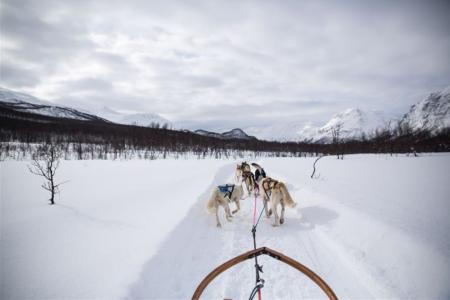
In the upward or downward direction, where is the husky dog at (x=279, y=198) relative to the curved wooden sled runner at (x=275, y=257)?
downward

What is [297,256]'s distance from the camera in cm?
411

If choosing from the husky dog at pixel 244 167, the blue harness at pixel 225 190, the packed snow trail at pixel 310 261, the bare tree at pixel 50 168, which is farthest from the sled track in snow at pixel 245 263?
the husky dog at pixel 244 167

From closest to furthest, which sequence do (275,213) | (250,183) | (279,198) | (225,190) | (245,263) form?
(245,263)
(275,213)
(279,198)
(225,190)
(250,183)

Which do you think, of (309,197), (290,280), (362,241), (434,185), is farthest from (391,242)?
(434,185)

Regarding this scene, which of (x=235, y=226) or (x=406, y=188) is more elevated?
(x=406, y=188)

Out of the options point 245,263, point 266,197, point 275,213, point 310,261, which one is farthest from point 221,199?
point 310,261

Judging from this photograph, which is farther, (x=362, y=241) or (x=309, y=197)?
(x=309, y=197)

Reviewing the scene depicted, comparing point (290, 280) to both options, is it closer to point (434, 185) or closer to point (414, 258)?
point (414, 258)

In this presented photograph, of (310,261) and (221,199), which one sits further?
(221,199)

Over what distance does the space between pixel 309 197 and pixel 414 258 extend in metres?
4.54

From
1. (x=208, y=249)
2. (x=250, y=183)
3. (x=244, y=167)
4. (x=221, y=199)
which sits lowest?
(x=208, y=249)

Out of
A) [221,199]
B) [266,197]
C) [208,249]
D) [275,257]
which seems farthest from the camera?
[266,197]

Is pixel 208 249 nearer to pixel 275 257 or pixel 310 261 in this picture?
pixel 310 261

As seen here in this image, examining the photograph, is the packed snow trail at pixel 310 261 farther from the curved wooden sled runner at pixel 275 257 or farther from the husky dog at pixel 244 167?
the husky dog at pixel 244 167
